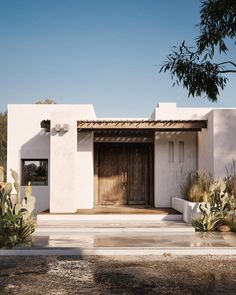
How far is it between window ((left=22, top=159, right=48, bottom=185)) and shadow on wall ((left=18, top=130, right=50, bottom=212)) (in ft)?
0.77

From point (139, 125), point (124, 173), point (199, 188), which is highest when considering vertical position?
point (139, 125)

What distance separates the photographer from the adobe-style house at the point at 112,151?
1334 centimetres

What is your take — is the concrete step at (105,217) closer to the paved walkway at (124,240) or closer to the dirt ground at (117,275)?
the paved walkway at (124,240)

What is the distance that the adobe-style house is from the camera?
13336 mm

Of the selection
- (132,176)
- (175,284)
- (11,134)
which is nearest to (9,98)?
(11,134)

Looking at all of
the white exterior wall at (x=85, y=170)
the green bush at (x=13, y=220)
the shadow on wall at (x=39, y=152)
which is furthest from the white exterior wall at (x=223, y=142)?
the shadow on wall at (x=39, y=152)

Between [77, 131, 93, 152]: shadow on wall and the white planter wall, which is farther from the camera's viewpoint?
[77, 131, 93, 152]: shadow on wall

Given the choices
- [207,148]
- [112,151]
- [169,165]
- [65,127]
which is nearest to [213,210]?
[207,148]

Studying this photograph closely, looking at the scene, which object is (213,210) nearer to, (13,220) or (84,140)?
(13,220)

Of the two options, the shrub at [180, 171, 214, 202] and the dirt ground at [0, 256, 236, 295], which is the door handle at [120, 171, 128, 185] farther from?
the dirt ground at [0, 256, 236, 295]

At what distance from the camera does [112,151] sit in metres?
16.0

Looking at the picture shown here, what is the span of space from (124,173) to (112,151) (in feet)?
3.32

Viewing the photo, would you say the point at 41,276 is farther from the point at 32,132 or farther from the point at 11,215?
the point at 32,132

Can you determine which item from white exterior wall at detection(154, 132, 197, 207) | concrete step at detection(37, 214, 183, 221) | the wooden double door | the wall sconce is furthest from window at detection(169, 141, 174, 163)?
the wall sconce
